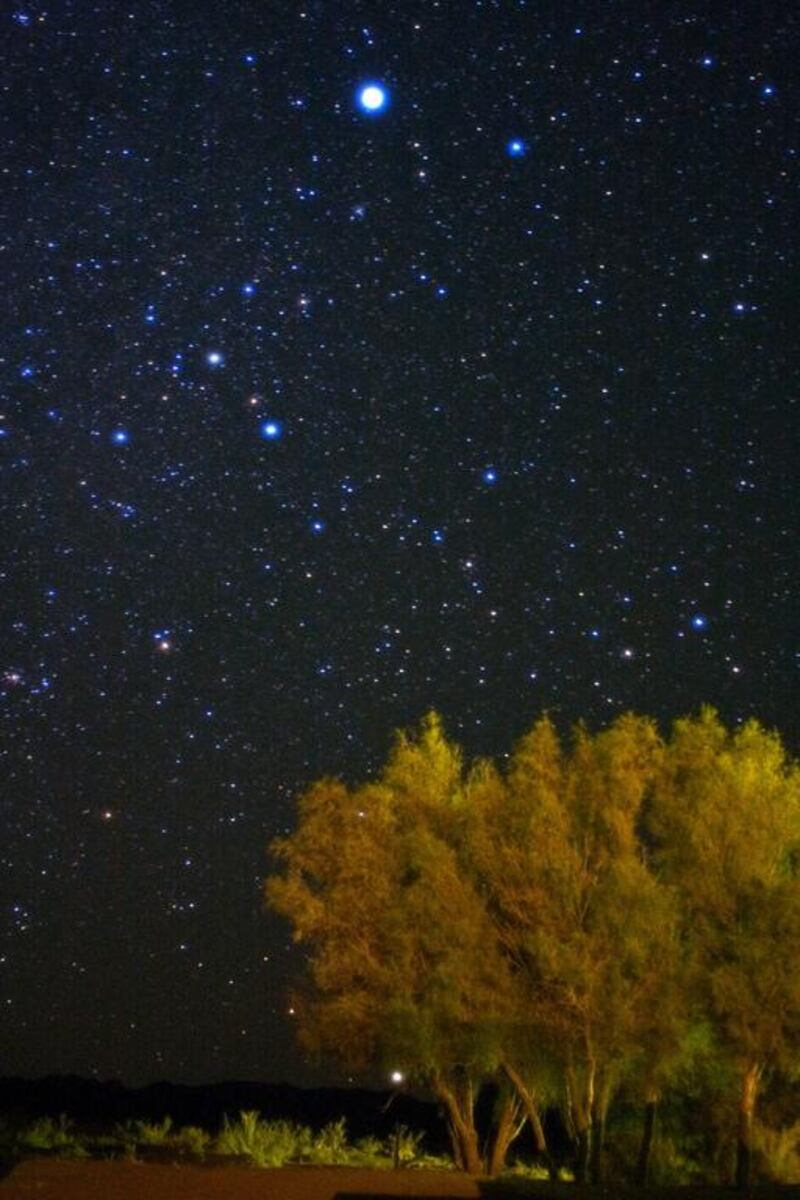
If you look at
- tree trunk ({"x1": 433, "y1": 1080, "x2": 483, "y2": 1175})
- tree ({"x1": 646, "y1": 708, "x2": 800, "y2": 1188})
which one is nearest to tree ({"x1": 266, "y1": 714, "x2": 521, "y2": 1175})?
tree trunk ({"x1": 433, "y1": 1080, "x2": 483, "y2": 1175})

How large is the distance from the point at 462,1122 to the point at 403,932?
14.5ft

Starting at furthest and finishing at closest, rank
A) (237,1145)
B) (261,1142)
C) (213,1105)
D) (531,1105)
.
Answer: (213,1105), (261,1142), (237,1145), (531,1105)

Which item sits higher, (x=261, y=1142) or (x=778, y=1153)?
(x=778, y=1153)

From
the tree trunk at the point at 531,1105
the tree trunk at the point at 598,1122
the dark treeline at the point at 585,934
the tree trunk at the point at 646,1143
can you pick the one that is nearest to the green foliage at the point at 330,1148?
the dark treeline at the point at 585,934

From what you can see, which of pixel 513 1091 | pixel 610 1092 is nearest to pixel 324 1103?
pixel 513 1091

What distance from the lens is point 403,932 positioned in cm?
2291

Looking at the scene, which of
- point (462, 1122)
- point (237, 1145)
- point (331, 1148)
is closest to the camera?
point (237, 1145)

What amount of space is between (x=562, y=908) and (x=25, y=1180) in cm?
798

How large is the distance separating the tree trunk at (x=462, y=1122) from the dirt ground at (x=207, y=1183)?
2.67 m

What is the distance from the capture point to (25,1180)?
18547 millimetres

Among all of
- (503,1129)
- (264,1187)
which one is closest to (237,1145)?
(503,1129)

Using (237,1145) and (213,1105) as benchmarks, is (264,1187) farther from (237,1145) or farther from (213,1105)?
(213,1105)

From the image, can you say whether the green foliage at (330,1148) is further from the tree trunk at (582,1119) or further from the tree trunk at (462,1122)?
the tree trunk at (582,1119)

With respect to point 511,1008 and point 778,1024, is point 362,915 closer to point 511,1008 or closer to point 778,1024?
point 511,1008
